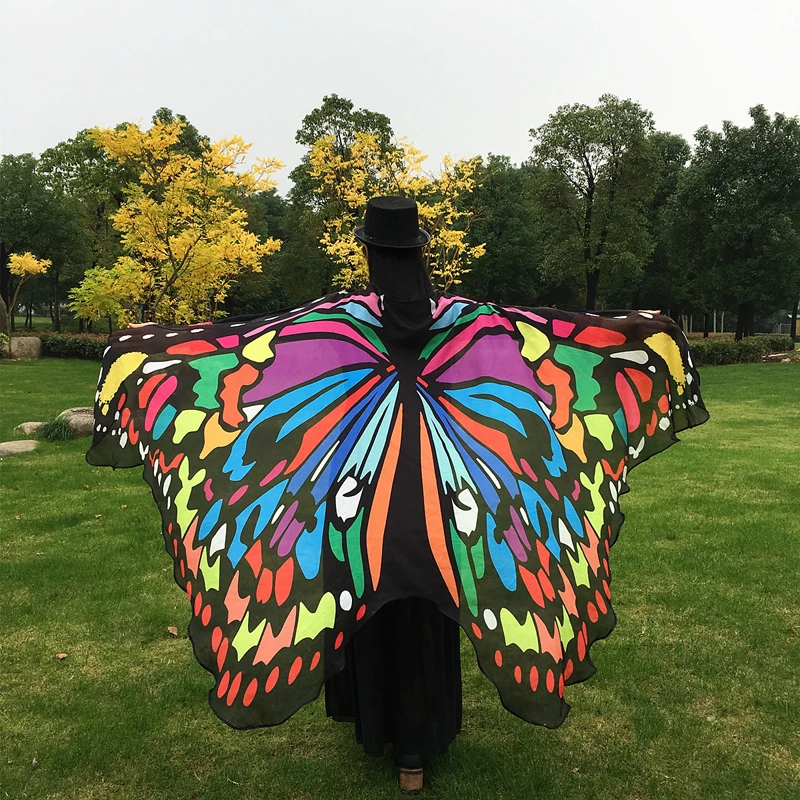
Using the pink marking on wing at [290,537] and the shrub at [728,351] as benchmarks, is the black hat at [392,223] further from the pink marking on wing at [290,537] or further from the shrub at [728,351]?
the shrub at [728,351]

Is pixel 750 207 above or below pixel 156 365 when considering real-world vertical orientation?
above

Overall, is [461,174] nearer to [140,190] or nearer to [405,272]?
[140,190]

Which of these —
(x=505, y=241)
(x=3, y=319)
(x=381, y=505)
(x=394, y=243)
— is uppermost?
(x=505, y=241)

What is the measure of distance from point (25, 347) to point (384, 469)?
22.6 metres

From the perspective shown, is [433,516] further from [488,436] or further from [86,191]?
[86,191]

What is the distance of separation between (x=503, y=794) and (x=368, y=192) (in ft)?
43.9

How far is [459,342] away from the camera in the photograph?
2.47 m

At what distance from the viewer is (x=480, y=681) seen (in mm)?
3584

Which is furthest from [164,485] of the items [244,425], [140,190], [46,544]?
[140,190]

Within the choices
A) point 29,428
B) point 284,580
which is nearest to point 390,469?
point 284,580

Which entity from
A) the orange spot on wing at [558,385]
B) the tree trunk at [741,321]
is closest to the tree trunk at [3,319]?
the orange spot on wing at [558,385]

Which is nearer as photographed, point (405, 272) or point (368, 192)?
point (405, 272)

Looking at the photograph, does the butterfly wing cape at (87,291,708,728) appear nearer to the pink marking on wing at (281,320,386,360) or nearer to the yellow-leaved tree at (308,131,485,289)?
the pink marking on wing at (281,320,386,360)

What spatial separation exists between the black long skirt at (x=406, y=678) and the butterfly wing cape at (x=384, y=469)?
0.44 m
